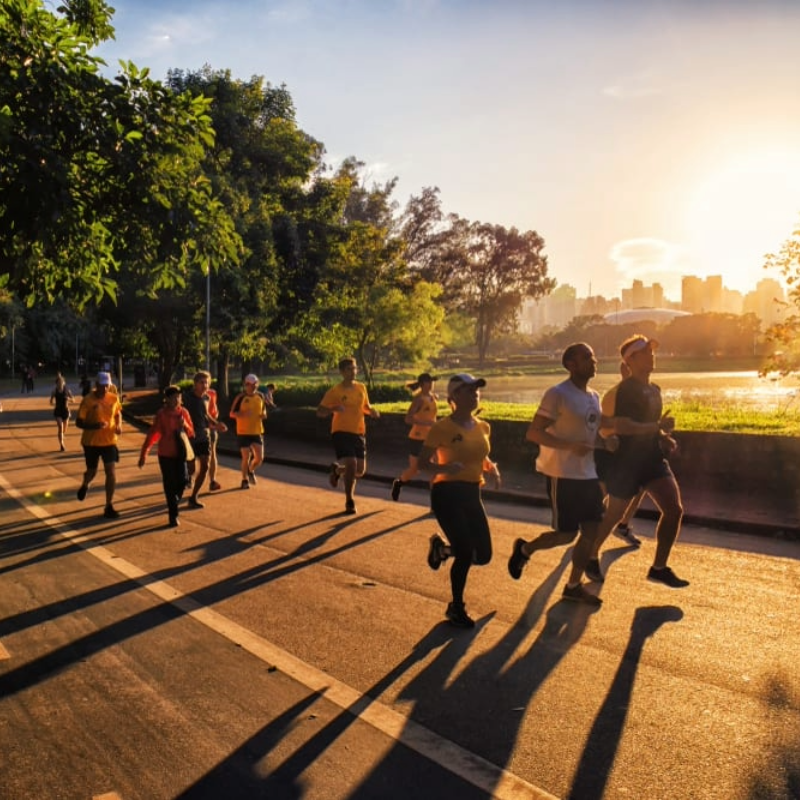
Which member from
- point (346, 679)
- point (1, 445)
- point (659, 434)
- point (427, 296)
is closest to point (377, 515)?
point (659, 434)

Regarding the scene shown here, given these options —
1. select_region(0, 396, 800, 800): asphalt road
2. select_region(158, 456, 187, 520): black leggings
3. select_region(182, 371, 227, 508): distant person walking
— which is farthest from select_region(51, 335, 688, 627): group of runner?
select_region(182, 371, 227, 508): distant person walking

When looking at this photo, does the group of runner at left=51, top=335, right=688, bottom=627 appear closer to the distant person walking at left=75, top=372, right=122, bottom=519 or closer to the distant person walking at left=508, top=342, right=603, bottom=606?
the distant person walking at left=508, top=342, right=603, bottom=606

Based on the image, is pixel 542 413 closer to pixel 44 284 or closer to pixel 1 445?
pixel 44 284

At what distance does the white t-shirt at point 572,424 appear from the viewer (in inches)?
229

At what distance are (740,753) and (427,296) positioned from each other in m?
34.4

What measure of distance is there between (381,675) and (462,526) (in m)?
1.31

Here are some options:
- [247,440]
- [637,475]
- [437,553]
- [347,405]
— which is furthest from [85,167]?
[247,440]

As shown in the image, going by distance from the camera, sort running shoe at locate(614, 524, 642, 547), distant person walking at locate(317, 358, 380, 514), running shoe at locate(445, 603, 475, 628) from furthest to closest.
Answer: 1. distant person walking at locate(317, 358, 380, 514)
2. running shoe at locate(614, 524, 642, 547)
3. running shoe at locate(445, 603, 475, 628)

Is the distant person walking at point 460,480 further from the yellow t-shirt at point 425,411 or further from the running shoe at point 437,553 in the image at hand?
the yellow t-shirt at point 425,411

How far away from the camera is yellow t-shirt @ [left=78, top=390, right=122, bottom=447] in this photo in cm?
1033

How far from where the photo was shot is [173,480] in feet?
31.6

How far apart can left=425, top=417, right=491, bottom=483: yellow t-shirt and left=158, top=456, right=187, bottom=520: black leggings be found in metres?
4.78

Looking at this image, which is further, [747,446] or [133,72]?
[747,446]

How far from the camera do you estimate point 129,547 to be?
27.4ft
